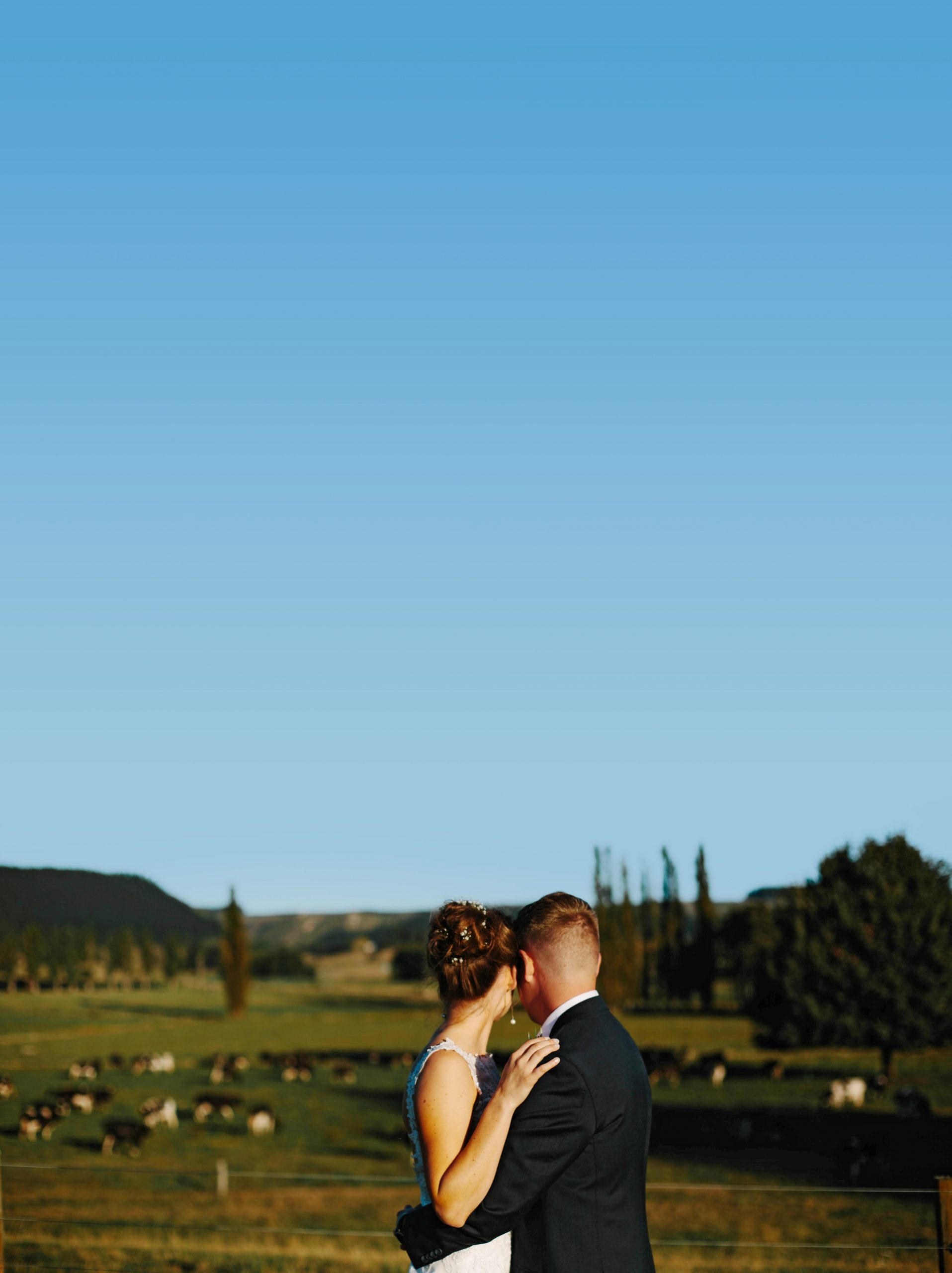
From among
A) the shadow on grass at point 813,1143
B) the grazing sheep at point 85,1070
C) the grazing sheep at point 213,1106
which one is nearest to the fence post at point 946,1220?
the shadow on grass at point 813,1143

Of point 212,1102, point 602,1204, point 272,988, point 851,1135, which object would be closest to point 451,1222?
point 602,1204

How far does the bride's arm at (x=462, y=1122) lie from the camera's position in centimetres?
331

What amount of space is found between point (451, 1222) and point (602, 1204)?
41 centimetres

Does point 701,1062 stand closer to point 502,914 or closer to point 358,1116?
point 358,1116

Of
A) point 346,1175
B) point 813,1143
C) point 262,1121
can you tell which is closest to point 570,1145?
point 346,1175

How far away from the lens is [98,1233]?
86.7 feet

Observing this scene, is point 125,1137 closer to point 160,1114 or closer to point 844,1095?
point 160,1114

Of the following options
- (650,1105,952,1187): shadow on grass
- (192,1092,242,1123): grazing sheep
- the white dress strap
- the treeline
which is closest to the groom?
the white dress strap

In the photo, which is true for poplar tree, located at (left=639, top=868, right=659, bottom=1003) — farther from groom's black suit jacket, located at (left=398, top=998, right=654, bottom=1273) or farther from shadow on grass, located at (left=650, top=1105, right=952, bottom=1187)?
groom's black suit jacket, located at (left=398, top=998, right=654, bottom=1273)

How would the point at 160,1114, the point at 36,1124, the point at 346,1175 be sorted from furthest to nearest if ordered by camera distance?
the point at 160,1114, the point at 36,1124, the point at 346,1175

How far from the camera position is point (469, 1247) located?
11.6 ft

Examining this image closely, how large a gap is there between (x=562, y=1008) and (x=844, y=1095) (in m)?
53.0

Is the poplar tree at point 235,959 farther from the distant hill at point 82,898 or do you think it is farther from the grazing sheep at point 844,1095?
the grazing sheep at point 844,1095

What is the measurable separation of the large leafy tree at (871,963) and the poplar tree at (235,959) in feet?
175
